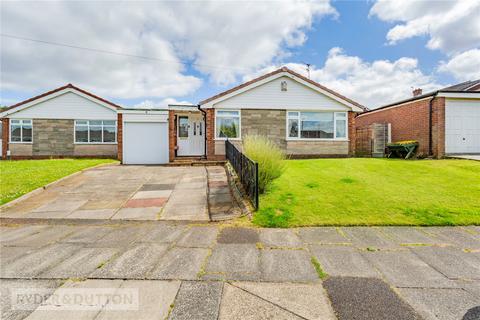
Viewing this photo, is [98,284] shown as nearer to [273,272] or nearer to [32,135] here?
[273,272]

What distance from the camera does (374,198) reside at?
5746 mm

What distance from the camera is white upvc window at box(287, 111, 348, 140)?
1373 centimetres

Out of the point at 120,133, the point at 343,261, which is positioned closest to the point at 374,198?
the point at 343,261

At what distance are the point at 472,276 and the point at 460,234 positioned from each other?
169 cm

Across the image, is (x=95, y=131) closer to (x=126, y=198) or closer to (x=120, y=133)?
(x=120, y=133)

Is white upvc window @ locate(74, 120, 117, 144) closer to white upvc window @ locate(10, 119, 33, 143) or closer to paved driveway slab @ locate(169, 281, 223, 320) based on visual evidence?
white upvc window @ locate(10, 119, 33, 143)

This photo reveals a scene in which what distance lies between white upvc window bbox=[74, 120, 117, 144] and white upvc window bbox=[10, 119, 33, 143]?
3.19 m

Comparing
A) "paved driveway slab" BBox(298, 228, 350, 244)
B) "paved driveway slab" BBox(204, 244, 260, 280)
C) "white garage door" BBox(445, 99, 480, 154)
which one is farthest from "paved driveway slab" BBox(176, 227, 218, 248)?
"white garage door" BBox(445, 99, 480, 154)

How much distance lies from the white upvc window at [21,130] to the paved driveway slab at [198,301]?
66.5 ft

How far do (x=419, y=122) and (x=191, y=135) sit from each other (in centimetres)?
1263

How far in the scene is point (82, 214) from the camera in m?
5.58

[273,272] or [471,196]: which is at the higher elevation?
[471,196]

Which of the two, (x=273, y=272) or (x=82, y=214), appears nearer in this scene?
(x=273, y=272)

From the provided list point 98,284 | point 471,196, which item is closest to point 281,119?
point 471,196
